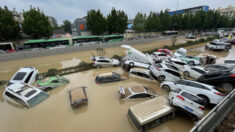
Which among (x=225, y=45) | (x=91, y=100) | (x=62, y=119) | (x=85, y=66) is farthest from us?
(x=225, y=45)

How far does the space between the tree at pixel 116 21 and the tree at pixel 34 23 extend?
18358mm

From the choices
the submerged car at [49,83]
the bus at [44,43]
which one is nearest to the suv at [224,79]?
the submerged car at [49,83]

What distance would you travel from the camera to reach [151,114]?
181 inches

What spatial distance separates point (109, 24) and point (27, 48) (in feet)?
76.4

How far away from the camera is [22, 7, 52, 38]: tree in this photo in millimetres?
22844

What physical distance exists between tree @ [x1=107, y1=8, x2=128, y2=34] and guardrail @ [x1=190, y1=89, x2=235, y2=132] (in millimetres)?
33711

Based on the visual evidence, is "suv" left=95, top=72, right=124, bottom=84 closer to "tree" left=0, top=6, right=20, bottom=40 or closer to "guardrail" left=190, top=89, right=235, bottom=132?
"guardrail" left=190, top=89, right=235, bottom=132

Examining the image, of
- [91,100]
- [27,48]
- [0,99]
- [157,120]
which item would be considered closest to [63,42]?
[27,48]

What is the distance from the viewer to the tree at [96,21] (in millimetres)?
30731

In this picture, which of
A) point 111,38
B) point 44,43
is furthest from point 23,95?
point 111,38

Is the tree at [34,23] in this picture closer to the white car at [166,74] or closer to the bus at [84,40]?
the bus at [84,40]

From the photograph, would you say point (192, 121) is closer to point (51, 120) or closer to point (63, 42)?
point (51, 120)

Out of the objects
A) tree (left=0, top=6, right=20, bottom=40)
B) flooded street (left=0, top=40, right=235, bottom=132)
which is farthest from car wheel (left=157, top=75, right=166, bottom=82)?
tree (left=0, top=6, right=20, bottom=40)

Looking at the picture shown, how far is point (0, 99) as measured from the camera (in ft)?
24.1
